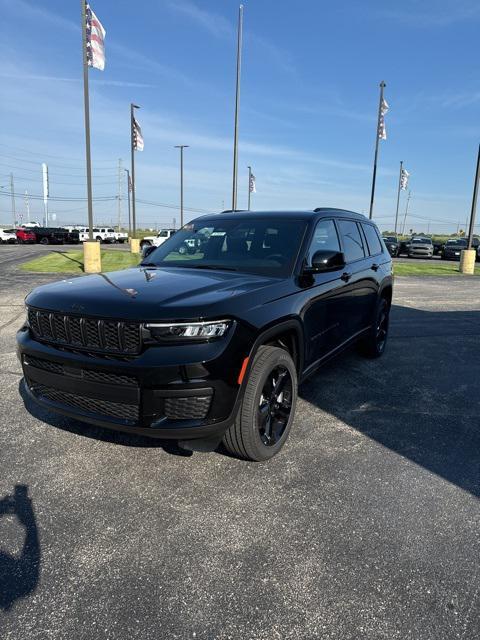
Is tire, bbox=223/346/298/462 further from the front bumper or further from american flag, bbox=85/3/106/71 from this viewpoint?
american flag, bbox=85/3/106/71

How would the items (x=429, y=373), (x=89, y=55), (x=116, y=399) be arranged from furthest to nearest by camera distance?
(x=89, y=55) < (x=429, y=373) < (x=116, y=399)

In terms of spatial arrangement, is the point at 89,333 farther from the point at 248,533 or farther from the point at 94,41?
the point at 94,41

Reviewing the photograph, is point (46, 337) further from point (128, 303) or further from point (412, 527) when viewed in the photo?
point (412, 527)

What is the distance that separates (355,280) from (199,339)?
2780 mm

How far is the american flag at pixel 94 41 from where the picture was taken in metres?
14.0

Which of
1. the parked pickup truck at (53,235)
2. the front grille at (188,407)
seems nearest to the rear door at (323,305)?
the front grille at (188,407)

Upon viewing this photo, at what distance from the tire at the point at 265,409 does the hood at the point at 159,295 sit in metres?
0.45

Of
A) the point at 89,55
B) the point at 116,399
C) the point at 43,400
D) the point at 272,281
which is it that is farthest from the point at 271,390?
the point at 89,55

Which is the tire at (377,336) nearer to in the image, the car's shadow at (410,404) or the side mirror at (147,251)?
the car's shadow at (410,404)

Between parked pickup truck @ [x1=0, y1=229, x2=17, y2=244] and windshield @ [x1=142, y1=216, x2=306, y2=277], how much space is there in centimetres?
4615

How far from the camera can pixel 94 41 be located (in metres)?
14.2

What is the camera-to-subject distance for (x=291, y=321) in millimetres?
3432

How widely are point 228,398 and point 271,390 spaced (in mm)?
628

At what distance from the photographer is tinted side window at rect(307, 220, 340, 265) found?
402 cm
